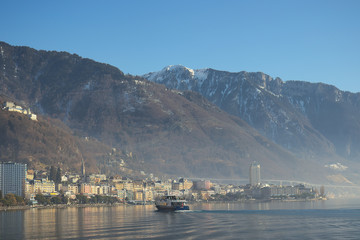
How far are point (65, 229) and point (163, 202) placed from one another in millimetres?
76276

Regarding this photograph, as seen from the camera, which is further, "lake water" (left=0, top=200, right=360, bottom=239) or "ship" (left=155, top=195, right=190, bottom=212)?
"ship" (left=155, top=195, right=190, bottom=212)

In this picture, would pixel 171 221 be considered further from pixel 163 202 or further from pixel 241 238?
pixel 163 202

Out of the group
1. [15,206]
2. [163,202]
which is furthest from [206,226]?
[15,206]

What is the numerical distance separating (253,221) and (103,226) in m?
30.9

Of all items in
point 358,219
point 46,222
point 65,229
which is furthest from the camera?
point 358,219

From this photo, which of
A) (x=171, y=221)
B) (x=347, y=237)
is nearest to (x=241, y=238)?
(x=347, y=237)

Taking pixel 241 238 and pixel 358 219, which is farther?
pixel 358 219

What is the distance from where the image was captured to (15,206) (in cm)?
19550

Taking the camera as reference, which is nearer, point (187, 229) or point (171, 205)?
point (187, 229)

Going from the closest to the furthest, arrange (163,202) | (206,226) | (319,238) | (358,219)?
1. (319,238)
2. (206,226)
3. (358,219)
4. (163,202)

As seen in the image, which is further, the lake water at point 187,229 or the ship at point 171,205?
the ship at point 171,205

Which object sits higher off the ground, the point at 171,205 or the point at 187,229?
the point at 171,205

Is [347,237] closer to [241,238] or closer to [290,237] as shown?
[290,237]

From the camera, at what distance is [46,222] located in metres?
124
